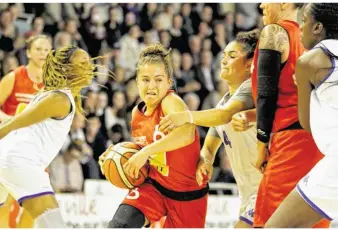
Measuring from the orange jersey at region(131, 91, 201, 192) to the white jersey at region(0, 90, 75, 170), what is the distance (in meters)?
0.57

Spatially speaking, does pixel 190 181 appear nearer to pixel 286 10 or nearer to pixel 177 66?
pixel 286 10

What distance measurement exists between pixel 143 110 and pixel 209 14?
5033 mm

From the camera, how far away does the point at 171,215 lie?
543 cm

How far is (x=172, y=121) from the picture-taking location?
5.27 meters

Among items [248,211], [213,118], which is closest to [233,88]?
[213,118]

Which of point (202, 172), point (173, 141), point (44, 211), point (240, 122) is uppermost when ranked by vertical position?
point (240, 122)

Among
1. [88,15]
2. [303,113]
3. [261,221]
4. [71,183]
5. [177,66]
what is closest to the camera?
[303,113]

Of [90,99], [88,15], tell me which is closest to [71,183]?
[90,99]

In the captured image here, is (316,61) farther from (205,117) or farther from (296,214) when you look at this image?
(205,117)

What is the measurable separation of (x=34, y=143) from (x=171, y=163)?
0.95 metres

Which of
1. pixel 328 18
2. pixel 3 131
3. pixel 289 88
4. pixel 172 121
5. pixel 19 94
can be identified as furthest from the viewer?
pixel 19 94

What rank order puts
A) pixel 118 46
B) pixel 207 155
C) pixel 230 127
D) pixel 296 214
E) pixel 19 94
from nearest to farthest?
1. pixel 296 214
2. pixel 230 127
3. pixel 207 155
4. pixel 19 94
5. pixel 118 46

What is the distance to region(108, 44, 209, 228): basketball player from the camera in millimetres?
5332

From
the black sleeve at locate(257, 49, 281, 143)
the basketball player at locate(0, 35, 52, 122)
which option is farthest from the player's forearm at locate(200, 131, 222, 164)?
the basketball player at locate(0, 35, 52, 122)
